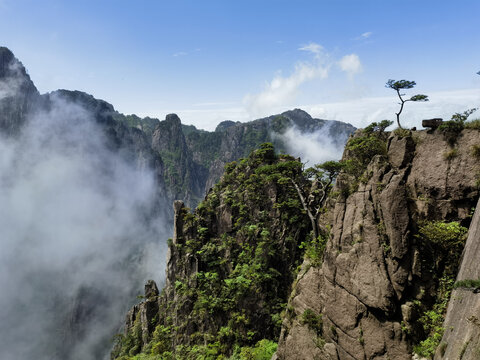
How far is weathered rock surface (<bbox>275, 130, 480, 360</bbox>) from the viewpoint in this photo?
14.2 m

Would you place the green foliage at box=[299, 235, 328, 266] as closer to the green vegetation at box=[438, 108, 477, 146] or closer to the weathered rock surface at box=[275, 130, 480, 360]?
the weathered rock surface at box=[275, 130, 480, 360]

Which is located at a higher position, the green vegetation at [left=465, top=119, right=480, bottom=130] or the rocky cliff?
the green vegetation at [left=465, top=119, right=480, bottom=130]

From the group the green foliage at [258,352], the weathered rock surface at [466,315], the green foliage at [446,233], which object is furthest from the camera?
the green foliage at [258,352]

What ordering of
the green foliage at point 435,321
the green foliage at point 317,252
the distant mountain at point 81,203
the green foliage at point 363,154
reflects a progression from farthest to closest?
the distant mountain at point 81,203 < the green foliage at point 317,252 < the green foliage at point 363,154 < the green foliage at point 435,321

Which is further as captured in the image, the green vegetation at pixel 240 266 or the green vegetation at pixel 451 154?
the green vegetation at pixel 240 266

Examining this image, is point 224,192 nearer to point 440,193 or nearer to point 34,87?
point 440,193

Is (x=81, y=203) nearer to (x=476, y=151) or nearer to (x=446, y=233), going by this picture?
(x=446, y=233)

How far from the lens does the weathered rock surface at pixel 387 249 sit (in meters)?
14.2

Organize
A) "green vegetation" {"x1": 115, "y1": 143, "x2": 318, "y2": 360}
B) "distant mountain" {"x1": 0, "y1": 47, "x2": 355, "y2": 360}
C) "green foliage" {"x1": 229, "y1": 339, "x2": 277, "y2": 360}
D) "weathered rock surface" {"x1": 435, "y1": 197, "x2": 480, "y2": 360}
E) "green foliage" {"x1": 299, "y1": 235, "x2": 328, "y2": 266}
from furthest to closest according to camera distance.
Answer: "distant mountain" {"x1": 0, "y1": 47, "x2": 355, "y2": 360}, "green vegetation" {"x1": 115, "y1": 143, "x2": 318, "y2": 360}, "green foliage" {"x1": 229, "y1": 339, "x2": 277, "y2": 360}, "green foliage" {"x1": 299, "y1": 235, "x2": 328, "y2": 266}, "weathered rock surface" {"x1": 435, "y1": 197, "x2": 480, "y2": 360}

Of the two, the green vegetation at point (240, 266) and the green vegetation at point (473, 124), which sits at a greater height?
the green vegetation at point (473, 124)

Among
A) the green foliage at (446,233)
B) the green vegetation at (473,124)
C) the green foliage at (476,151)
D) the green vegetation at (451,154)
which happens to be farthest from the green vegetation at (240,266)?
the green foliage at (476,151)

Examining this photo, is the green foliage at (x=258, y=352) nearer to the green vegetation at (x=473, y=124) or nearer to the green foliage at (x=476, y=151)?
the green foliage at (x=476, y=151)

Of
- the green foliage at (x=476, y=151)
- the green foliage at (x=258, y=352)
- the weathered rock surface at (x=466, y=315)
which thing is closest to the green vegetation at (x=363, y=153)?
the green foliage at (x=476, y=151)

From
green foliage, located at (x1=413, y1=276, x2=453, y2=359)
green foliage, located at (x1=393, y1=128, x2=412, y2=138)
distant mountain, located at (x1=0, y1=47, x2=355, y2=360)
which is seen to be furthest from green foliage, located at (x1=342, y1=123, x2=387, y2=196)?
distant mountain, located at (x1=0, y1=47, x2=355, y2=360)
